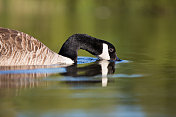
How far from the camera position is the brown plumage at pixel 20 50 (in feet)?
39.8

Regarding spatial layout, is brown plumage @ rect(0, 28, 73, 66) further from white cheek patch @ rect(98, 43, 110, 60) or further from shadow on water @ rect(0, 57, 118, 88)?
white cheek patch @ rect(98, 43, 110, 60)

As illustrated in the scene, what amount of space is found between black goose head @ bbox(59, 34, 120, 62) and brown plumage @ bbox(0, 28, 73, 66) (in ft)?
4.63

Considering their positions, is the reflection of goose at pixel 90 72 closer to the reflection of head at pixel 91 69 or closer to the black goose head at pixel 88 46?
the reflection of head at pixel 91 69

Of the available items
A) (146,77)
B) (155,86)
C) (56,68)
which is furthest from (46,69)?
(155,86)

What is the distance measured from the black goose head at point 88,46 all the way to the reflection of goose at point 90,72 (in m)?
0.44

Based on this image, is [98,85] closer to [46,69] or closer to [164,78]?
[164,78]

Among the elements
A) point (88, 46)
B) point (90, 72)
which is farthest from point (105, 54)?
point (90, 72)

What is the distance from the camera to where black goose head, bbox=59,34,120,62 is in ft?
47.2

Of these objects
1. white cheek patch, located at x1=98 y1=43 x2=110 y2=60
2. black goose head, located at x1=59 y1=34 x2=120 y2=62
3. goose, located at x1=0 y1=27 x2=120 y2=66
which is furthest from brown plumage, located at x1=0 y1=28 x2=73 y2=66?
white cheek patch, located at x1=98 y1=43 x2=110 y2=60

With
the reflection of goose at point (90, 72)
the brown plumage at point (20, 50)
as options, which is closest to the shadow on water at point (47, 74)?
the reflection of goose at point (90, 72)

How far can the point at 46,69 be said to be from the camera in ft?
39.4

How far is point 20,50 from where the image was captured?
1231 cm

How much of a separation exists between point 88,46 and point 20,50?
2949mm

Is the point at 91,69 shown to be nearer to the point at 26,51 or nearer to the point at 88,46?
the point at 26,51
